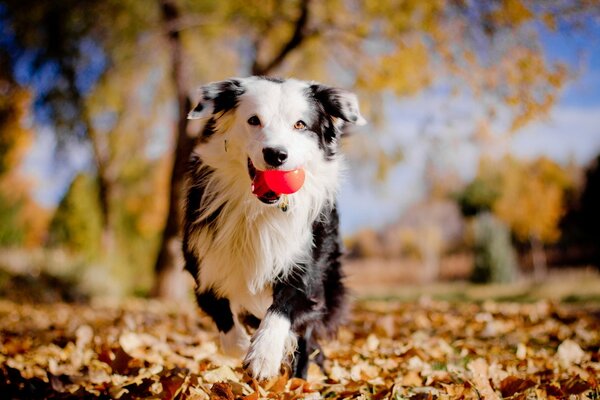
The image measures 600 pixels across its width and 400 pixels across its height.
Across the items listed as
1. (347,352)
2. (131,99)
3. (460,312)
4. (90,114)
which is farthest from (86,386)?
(131,99)

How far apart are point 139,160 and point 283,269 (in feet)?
51.2

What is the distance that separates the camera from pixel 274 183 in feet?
8.26

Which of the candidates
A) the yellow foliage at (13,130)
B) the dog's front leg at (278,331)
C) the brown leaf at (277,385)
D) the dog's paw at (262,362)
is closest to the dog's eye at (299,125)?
the dog's front leg at (278,331)

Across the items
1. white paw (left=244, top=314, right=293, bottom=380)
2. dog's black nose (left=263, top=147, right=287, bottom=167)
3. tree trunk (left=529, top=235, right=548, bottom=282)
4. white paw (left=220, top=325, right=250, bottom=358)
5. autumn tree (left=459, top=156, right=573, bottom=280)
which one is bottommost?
tree trunk (left=529, top=235, right=548, bottom=282)

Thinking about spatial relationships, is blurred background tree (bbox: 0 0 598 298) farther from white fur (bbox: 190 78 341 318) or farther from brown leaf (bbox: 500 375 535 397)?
brown leaf (bbox: 500 375 535 397)

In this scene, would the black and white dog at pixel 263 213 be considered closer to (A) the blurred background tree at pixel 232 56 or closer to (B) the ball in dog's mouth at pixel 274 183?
(B) the ball in dog's mouth at pixel 274 183

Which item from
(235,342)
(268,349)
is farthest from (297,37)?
(268,349)

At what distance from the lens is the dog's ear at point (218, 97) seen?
2.79m

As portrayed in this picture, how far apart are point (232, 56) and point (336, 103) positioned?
10143 millimetres

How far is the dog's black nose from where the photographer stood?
7.95 feet

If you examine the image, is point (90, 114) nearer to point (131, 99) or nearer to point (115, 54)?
point (131, 99)

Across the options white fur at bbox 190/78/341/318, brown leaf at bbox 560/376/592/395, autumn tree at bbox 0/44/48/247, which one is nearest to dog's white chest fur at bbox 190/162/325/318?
white fur at bbox 190/78/341/318

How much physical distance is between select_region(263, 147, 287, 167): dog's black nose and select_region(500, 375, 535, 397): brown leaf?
4.78 ft

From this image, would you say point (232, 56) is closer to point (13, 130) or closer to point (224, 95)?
point (13, 130)
